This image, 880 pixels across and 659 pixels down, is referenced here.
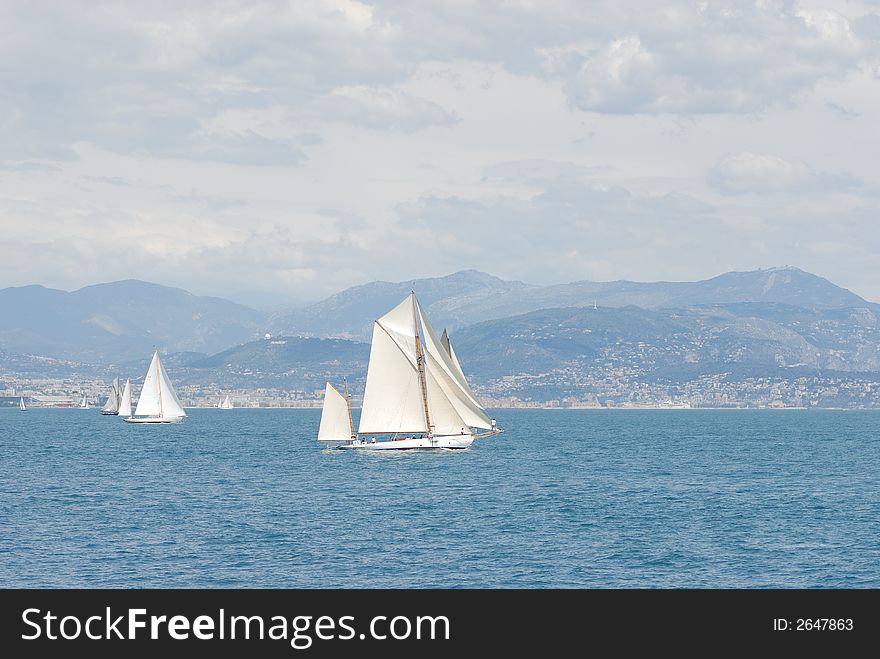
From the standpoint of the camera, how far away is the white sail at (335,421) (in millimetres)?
141125

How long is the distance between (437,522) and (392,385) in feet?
159

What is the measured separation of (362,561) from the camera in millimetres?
56000

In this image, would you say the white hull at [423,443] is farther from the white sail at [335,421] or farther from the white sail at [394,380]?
the white sail at [335,421]

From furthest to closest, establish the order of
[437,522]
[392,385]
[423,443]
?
[423,443]
[392,385]
[437,522]

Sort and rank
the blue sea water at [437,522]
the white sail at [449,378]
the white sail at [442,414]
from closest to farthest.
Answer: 1. the blue sea water at [437,522]
2. the white sail at [449,378]
3. the white sail at [442,414]

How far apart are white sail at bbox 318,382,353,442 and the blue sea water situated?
312 inches

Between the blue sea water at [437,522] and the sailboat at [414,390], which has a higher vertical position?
the sailboat at [414,390]

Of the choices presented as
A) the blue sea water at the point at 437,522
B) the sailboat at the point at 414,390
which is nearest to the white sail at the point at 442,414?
the sailboat at the point at 414,390

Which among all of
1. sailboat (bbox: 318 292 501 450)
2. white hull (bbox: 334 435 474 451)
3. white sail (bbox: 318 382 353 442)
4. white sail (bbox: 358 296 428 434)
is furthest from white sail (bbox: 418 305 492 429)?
white sail (bbox: 318 382 353 442)

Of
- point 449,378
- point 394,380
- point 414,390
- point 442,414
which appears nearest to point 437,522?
point 394,380

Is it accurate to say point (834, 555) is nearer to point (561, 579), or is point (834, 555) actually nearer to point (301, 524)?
point (561, 579)

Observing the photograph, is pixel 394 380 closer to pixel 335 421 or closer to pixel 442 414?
pixel 442 414

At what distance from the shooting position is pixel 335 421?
14275 cm
